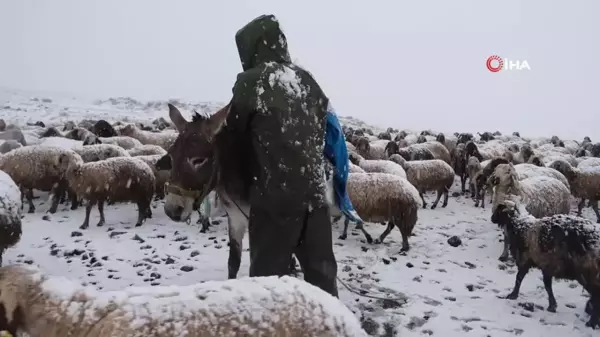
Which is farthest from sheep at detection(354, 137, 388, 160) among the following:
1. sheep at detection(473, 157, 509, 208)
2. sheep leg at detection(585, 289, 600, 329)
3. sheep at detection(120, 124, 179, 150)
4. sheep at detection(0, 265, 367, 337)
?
sheep at detection(0, 265, 367, 337)

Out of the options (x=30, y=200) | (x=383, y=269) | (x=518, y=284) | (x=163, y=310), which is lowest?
(x=30, y=200)

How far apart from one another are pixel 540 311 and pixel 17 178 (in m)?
9.10

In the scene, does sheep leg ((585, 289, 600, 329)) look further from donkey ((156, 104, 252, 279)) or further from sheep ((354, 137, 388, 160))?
sheep ((354, 137, 388, 160))

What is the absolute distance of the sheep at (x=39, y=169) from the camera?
30.0 ft

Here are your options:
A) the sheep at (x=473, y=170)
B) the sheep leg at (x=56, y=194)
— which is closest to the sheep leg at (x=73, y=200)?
the sheep leg at (x=56, y=194)

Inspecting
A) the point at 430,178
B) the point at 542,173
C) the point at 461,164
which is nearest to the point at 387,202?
the point at 430,178

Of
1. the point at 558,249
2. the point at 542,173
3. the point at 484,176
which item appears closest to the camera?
the point at 558,249

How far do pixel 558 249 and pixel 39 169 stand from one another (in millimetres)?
8979

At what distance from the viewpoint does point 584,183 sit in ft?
35.5

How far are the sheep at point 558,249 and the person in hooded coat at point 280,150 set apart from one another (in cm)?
345

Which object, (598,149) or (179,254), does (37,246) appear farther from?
(598,149)

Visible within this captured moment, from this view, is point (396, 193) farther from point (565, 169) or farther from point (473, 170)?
point (473, 170)

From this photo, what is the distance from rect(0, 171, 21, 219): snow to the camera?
5.48 meters

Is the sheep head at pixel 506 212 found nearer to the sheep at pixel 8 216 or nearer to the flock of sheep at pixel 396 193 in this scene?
the flock of sheep at pixel 396 193
